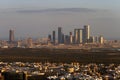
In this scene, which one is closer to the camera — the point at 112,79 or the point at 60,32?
the point at 112,79

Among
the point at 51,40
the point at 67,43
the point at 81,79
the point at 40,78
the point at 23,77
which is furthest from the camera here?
the point at 51,40

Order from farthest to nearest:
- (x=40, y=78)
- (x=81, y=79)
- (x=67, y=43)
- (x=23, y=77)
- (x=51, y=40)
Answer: (x=51, y=40), (x=67, y=43), (x=40, y=78), (x=81, y=79), (x=23, y=77)

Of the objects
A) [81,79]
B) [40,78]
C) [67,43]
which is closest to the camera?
[81,79]

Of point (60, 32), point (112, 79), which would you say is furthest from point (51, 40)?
point (112, 79)

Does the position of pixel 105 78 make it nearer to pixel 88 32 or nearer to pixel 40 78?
pixel 40 78

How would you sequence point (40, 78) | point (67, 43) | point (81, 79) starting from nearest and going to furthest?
point (81, 79) < point (40, 78) < point (67, 43)

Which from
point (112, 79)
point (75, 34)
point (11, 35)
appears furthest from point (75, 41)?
point (112, 79)

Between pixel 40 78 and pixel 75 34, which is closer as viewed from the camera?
pixel 40 78

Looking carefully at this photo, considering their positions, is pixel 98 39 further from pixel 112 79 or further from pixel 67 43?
pixel 112 79
